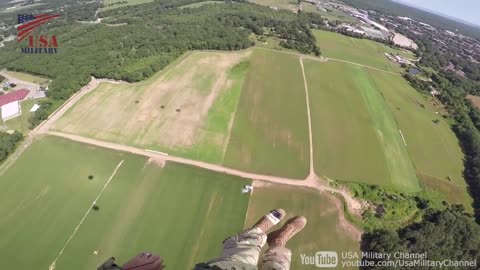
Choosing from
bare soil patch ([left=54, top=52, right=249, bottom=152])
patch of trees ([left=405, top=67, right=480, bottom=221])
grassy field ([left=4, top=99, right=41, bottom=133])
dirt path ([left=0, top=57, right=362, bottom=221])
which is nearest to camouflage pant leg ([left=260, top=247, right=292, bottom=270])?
dirt path ([left=0, top=57, right=362, bottom=221])

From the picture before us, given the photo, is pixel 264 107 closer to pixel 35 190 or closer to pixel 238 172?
pixel 238 172

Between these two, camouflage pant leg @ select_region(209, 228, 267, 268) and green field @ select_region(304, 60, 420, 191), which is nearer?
camouflage pant leg @ select_region(209, 228, 267, 268)

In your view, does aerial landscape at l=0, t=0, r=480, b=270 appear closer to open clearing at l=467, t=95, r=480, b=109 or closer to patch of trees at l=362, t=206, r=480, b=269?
patch of trees at l=362, t=206, r=480, b=269

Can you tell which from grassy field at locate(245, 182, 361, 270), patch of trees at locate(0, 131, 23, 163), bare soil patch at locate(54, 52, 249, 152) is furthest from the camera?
bare soil patch at locate(54, 52, 249, 152)

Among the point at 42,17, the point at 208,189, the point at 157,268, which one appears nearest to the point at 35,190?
the point at 208,189

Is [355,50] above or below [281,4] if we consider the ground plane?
below

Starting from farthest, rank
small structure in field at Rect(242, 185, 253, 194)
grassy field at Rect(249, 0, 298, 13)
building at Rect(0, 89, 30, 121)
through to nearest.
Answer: grassy field at Rect(249, 0, 298, 13) < building at Rect(0, 89, 30, 121) < small structure in field at Rect(242, 185, 253, 194)

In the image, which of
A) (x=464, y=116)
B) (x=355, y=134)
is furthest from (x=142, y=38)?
(x=464, y=116)

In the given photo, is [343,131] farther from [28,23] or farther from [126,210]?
[28,23]
